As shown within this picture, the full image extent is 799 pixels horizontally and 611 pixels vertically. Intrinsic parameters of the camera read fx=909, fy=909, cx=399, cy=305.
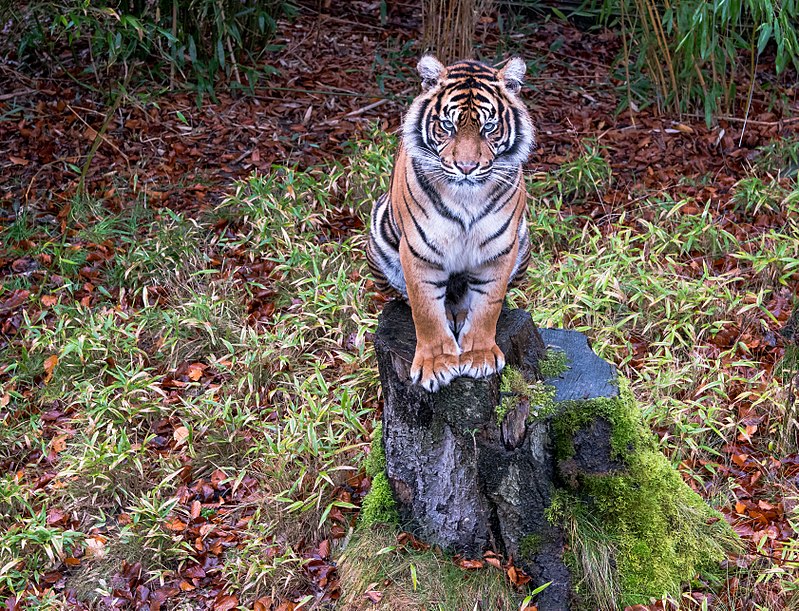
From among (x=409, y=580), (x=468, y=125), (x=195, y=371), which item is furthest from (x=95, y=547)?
(x=468, y=125)

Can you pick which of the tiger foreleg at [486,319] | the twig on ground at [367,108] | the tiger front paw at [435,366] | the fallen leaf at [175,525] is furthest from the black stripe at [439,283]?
the twig on ground at [367,108]

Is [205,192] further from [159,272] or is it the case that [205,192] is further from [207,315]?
[207,315]

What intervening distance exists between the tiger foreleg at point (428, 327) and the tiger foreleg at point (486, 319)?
0.19 ft

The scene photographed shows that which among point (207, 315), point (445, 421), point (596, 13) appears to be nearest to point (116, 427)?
point (207, 315)

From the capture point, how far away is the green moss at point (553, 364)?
11.5ft

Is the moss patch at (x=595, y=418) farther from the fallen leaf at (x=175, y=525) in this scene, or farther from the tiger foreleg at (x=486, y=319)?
the fallen leaf at (x=175, y=525)

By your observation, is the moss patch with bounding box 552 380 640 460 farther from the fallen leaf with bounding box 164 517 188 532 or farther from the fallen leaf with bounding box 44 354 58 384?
the fallen leaf with bounding box 44 354 58 384

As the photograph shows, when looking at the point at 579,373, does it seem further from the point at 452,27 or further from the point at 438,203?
the point at 452,27

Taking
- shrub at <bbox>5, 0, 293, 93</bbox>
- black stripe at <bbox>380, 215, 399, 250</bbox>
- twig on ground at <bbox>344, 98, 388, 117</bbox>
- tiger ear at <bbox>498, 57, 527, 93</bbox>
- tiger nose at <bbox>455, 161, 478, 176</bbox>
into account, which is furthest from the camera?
twig on ground at <bbox>344, 98, 388, 117</bbox>

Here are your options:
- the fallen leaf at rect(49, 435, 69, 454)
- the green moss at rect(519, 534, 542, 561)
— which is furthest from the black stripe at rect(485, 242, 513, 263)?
the fallen leaf at rect(49, 435, 69, 454)

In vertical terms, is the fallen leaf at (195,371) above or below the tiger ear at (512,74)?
below

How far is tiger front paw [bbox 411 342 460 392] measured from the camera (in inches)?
131

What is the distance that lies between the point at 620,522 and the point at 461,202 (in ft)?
4.46

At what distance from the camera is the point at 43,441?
4.45 m
